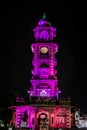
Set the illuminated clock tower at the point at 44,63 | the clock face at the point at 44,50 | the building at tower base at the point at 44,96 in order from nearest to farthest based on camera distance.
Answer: the building at tower base at the point at 44,96 < the illuminated clock tower at the point at 44,63 < the clock face at the point at 44,50

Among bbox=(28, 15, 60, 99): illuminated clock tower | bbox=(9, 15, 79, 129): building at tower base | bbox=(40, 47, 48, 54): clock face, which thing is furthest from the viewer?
bbox=(40, 47, 48, 54): clock face

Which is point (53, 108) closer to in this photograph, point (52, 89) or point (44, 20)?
point (52, 89)

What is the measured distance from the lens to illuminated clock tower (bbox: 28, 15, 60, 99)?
80625mm

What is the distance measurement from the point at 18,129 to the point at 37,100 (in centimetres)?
946

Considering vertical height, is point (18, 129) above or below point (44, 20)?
below

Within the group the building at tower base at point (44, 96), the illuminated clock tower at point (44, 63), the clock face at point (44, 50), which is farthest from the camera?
the clock face at point (44, 50)

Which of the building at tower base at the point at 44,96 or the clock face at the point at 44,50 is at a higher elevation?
the clock face at the point at 44,50

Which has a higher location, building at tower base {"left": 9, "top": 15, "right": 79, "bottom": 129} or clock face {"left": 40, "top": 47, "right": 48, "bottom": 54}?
clock face {"left": 40, "top": 47, "right": 48, "bottom": 54}

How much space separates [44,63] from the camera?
8288 centimetres

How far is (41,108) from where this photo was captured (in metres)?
73.2

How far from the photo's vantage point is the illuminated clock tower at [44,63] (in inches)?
3174

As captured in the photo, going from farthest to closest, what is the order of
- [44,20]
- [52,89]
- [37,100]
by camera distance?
[44,20] → [52,89] → [37,100]

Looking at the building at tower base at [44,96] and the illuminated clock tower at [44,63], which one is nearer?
the building at tower base at [44,96]

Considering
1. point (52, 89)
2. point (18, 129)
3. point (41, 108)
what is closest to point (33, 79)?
point (52, 89)
